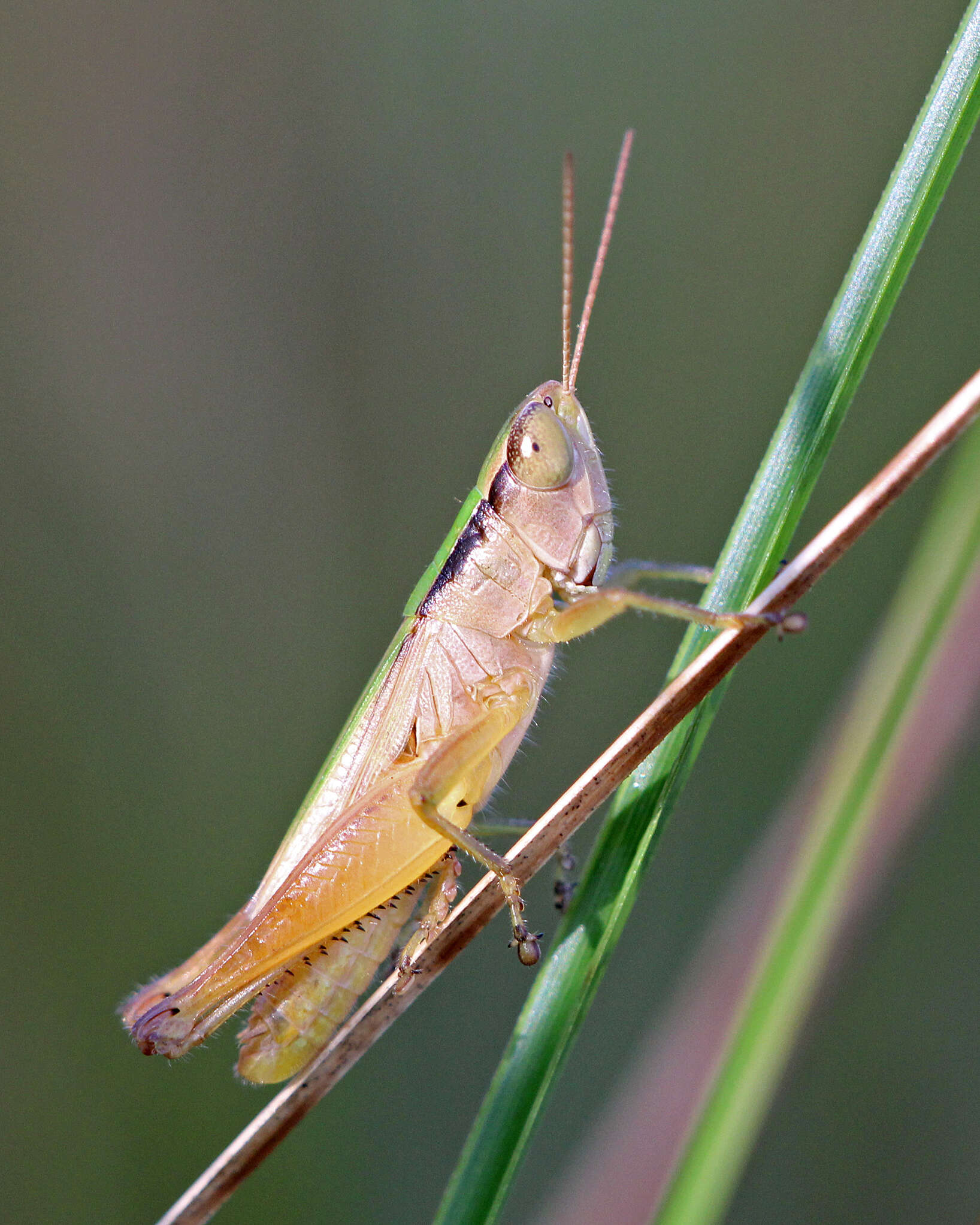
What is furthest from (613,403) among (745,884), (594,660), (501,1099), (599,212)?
(501,1099)

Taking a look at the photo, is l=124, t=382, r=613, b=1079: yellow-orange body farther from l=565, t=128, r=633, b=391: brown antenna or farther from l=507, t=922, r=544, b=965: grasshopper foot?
l=507, t=922, r=544, b=965: grasshopper foot

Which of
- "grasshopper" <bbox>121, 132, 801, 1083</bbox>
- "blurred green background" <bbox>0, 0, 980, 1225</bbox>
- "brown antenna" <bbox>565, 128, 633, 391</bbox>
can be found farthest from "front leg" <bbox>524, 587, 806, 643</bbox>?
"blurred green background" <bbox>0, 0, 980, 1225</bbox>

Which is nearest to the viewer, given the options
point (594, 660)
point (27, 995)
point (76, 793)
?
point (27, 995)

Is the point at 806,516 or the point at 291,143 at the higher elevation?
the point at 291,143

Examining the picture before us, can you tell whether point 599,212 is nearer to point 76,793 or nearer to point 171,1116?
point 76,793

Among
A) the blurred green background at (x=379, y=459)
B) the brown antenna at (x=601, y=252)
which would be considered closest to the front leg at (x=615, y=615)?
the brown antenna at (x=601, y=252)

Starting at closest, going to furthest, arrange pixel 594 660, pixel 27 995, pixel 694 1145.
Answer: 1. pixel 694 1145
2. pixel 27 995
3. pixel 594 660
